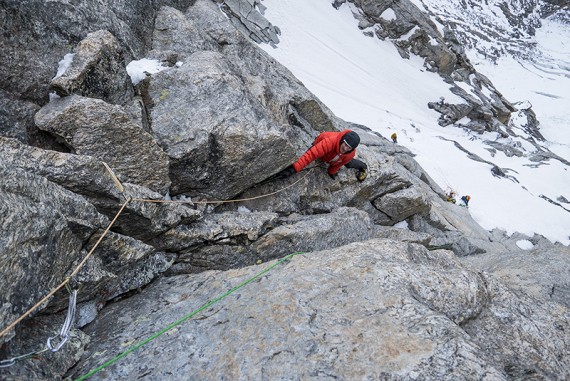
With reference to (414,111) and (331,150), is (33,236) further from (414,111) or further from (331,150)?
(414,111)

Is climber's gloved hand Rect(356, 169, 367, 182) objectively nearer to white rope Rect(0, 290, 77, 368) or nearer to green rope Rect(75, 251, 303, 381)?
green rope Rect(75, 251, 303, 381)

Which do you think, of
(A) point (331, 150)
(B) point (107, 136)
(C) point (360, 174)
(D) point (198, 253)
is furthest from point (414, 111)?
(B) point (107, 136)

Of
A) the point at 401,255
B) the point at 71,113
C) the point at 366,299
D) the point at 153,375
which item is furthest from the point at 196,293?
the point at 71,113

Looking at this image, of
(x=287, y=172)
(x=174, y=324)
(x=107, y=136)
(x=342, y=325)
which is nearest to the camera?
(x=342, y=325)

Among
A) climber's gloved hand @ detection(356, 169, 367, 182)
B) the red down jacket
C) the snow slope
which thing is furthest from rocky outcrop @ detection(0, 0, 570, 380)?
the snow slope

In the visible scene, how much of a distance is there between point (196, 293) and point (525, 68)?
8545 centimetres

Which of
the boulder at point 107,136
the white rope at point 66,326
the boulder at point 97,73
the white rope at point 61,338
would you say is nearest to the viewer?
the white rope at point 61,338

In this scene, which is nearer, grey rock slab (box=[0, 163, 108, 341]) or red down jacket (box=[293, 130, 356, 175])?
grey rock slab (box=[0, 163, 108, 341])

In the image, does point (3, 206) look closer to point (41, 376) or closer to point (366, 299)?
point (41, 376)

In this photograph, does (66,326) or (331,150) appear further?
(331,150)

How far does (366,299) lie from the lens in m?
4.90

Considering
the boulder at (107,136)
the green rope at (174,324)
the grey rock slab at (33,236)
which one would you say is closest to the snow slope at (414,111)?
the green rope at (174,324)

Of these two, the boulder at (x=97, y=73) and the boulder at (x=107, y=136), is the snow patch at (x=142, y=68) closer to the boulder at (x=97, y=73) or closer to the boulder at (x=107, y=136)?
the boulder at (x=97, y=73)

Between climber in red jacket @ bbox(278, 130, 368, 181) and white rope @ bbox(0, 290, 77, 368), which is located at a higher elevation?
climber in red jacket @ bbox(278, 130, 368, 181)
